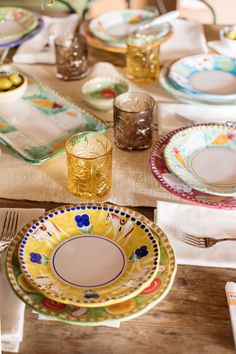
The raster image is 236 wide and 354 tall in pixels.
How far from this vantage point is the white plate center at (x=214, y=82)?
1267mm

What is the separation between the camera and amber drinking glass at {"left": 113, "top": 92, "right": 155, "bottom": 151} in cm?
105

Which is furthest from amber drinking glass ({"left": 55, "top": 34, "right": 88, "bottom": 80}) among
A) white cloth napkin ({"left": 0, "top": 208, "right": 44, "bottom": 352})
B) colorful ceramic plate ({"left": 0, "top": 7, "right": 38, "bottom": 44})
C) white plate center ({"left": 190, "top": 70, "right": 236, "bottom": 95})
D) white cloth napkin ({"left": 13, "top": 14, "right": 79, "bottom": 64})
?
white cloth napkin ({"left": 0, "top": 208, "right": 44, "bottom": 352})

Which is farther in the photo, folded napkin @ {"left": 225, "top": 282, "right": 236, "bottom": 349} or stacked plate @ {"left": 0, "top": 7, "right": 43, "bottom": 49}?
stacked plate @ {"left": 0, "top": 7, "right": 43, "bottom": 49}

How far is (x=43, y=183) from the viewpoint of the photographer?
38.8 inches

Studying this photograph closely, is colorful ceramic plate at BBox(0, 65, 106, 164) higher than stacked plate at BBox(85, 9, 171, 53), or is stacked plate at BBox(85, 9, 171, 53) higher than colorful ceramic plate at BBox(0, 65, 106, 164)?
stacked plate at BBox(85, 9, 171, 53)

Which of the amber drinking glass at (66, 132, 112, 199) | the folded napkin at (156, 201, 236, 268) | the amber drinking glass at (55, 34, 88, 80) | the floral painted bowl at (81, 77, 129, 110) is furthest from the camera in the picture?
the amber drinking glass at (55, 34, 88, 80)

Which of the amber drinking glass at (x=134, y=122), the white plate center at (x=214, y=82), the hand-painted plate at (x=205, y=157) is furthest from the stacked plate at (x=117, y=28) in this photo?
the hand-painted plate at (x=205, y=157)

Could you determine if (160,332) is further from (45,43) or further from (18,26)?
(18,26)

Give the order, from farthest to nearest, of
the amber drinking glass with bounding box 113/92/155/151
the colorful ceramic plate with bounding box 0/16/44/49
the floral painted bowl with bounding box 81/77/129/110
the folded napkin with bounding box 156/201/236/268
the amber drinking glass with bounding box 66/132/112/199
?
the colorful ceramic plate with bounding box 0/16/44/49, the floral painted bowl with bounding box 81/77/129/110, the amber drinking glass with bounding box 113/92/155/151, the amber drinking glass with bounding box 66/132/112/199, the folded napkin with bounding box 156/201/236/268

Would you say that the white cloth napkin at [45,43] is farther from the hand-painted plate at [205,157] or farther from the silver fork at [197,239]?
the silver fork at [197,239]

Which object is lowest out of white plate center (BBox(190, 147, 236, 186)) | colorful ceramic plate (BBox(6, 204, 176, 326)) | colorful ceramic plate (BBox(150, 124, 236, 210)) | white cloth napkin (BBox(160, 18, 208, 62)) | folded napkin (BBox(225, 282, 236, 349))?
white cloth napkin (BBox(160, 18, 208, 62))

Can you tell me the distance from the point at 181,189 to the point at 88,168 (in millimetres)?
168

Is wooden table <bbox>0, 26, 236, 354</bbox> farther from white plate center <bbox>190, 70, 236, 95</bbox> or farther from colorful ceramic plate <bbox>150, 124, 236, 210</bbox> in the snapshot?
white plate center <bbox>190, 70, 236, 95</bbox>

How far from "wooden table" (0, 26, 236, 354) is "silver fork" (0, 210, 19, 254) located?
130 millimetres
